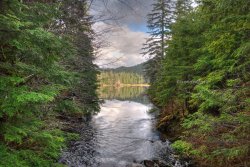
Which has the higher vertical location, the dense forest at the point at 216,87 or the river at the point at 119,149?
the dense forest at the point at 216,87

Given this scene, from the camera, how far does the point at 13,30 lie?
4.73 metres

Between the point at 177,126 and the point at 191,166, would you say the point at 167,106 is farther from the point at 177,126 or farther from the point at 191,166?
the point at 191,166


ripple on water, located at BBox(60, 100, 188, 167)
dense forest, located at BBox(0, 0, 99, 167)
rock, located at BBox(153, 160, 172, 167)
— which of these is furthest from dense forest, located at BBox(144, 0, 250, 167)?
dense forest, located at BBox(0, 0, 99, 167)

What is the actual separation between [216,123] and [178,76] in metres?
10.1

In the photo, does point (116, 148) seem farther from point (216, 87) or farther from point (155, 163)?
point (216, 87)

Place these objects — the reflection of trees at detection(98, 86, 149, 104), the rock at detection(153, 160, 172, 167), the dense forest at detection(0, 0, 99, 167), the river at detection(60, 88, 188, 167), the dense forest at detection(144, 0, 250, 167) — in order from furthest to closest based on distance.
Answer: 1. the reflection of trees at detection(98, 86, 149, 104)
2. the river at detection(60, 88, 188, 167)
3. the rock at detection(153, 160, 172, 167)
4. the dense forest at detection(144, 0, 250, 167)
5. the dense forest at detection(0, 0, 99, 167)

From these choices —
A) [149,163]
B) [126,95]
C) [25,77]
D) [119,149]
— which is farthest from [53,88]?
[126,95]

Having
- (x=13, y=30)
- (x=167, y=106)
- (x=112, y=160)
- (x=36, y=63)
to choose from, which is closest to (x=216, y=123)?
(x=36, y=63)

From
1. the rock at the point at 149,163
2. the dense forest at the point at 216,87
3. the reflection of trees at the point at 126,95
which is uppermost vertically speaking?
the dense forest at the point at 216,87

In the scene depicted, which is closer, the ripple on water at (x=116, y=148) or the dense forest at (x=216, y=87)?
the dense forest at (x=216, y=87)

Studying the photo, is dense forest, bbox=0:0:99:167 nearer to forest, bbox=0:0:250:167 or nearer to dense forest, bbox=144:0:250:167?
forest, bbox=0:0:250:167

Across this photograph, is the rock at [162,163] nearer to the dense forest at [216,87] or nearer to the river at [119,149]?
the river at [119,149]

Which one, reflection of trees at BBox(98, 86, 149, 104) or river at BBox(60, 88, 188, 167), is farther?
reflection of trees at BBox(98, 86, 149, 104)

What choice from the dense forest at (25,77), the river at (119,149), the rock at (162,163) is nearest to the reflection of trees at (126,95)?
the river at (119,149)
